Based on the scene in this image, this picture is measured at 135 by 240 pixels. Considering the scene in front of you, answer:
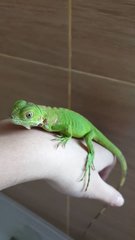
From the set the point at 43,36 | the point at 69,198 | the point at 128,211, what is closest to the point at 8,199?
the point at 69,198

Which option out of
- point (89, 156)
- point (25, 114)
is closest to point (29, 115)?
point (25, 114)

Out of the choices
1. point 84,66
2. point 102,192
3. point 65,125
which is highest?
point 84,66

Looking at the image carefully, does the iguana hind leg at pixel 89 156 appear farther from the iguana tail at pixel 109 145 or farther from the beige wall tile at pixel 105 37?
the beige wall tile at pixel 105 37

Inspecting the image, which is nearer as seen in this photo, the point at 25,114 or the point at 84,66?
the point at 25,114

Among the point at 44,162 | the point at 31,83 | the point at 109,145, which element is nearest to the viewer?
the point at 44,162

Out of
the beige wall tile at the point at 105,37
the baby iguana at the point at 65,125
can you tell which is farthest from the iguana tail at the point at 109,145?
the beige wall tile at the point at 105,37

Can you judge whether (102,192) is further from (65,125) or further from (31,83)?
(31,83)

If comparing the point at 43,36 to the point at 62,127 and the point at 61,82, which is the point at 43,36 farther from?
the point at 62,127
